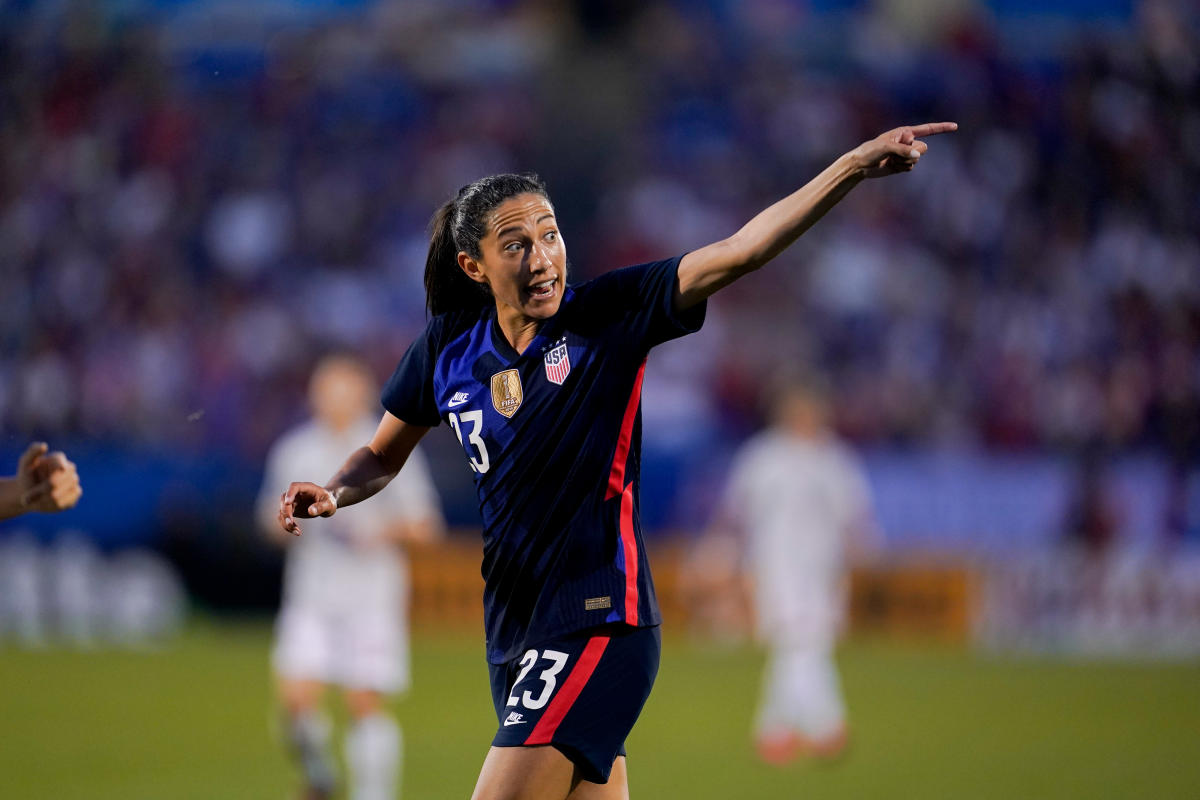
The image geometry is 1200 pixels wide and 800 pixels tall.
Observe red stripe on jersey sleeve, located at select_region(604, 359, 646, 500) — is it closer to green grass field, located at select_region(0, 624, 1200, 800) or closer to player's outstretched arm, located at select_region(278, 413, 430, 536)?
player's outstretched arm, located at select_region(278, 413, 430, 536)

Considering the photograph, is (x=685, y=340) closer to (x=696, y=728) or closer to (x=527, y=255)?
(x=696, y=728)

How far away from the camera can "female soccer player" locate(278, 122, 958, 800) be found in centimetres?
442

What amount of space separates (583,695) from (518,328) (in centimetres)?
116

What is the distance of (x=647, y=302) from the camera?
4.45 metres

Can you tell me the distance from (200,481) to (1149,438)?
36.1 feet

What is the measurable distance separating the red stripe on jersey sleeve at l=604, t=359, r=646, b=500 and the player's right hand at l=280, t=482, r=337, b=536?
88cm

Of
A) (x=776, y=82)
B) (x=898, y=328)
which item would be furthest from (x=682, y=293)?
(x=776, y=82)

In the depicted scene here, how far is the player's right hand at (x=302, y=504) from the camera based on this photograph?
461 centimetres

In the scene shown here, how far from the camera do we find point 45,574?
17.5 meters

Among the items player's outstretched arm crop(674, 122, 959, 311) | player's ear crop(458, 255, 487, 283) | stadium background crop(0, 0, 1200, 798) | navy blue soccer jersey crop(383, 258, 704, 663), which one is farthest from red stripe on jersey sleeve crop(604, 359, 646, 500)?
stadium background crop(0, 0, 1200, 798)

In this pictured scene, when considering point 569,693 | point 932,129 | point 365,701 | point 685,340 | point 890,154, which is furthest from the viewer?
point 685,340

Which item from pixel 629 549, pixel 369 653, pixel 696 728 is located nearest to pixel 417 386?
pixel 629 549

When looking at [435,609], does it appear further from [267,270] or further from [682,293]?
[682,293]

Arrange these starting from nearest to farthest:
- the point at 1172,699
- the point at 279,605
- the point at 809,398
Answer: the point at 809,398 < the point at 1172,699 < the point at 279,605
